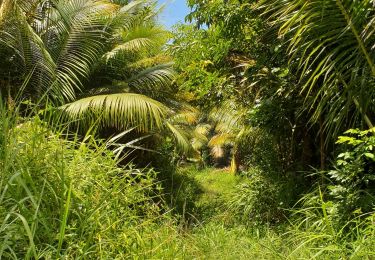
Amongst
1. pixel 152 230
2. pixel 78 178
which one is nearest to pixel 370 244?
pixel 152 230

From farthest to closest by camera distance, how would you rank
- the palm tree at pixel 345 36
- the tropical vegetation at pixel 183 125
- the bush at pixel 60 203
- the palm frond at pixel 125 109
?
the palm frond at pixel 125 109 < the palm tree at pixel 345 36 < the tropical vegetation at pixel 183 125 < the bush at pixel 60 203

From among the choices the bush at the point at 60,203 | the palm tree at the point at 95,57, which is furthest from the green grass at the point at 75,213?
the palm tree at the point at 95,57

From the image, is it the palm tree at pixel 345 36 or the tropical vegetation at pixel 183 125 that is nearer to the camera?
the tropical vegetation at pixel 183 125

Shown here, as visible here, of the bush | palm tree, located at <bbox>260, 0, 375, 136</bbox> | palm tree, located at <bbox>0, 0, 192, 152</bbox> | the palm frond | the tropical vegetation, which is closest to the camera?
the bush

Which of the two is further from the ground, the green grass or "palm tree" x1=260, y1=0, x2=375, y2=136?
"palm tree" x1=260, y1=0, x2=375, y2=136

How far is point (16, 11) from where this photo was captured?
209 inches

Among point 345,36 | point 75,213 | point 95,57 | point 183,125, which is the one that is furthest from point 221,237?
point 183,125

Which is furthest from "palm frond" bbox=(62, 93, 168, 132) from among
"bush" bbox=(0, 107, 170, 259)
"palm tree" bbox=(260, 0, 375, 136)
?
"bush" bbox=(0, 107, 170, 259)

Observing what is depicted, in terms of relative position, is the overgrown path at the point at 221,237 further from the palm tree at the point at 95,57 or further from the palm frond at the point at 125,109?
the palm tree at the point at 95,57

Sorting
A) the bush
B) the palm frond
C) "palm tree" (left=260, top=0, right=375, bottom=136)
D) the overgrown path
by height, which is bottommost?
the overgrown path

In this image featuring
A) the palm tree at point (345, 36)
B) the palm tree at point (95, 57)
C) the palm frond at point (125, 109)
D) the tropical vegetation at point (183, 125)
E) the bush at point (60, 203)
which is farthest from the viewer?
the palm frond at point (125, 109)

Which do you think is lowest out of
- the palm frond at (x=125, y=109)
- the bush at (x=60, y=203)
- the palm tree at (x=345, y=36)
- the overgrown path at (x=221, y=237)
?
the overgrown path at (x=221, y=237)

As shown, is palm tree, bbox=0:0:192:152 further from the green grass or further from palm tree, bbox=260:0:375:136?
palm tree, bbox=260:0:375:136

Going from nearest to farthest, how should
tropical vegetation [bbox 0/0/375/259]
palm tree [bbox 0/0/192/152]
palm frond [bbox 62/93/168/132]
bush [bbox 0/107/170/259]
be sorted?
1. bush [bbox 0/107/170/259]
2. tropical vegetation [bbox 0/0/375/259]
3. palm tree [bbox 0/0/192/152]
4. palm frond [bbox 62/93/168/132]
